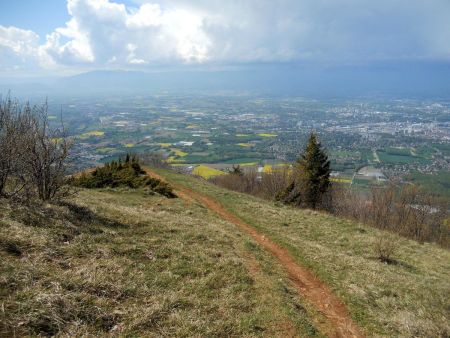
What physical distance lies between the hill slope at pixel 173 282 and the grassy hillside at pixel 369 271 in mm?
56

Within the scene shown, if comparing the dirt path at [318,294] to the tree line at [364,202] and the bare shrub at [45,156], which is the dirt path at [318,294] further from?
the tree line at [364,202]

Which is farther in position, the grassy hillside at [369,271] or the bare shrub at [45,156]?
the bare shrub at [45,156]

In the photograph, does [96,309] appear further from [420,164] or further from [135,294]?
[420,164]

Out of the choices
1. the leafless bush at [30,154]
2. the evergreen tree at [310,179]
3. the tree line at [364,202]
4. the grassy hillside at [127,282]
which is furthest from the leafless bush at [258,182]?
the grassy hillside at [127,282]

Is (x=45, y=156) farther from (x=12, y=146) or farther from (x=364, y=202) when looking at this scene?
(x=364, y=202)

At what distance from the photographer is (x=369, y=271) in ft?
42.1

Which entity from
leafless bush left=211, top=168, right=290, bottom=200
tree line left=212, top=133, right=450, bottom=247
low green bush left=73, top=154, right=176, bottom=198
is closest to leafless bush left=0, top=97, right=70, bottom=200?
low green bush left=73, top=154, right=176, bottom=198

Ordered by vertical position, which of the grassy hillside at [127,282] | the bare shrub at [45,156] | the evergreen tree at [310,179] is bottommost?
the evergreen tree at [310,179]

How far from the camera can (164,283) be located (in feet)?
25.9

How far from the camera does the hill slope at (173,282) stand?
5.85 m

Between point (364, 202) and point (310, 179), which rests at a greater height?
point (310, 179)

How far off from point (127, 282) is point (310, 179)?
28.2m

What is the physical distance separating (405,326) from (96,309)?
7.55 m

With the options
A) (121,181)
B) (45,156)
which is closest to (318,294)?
(45,156)
